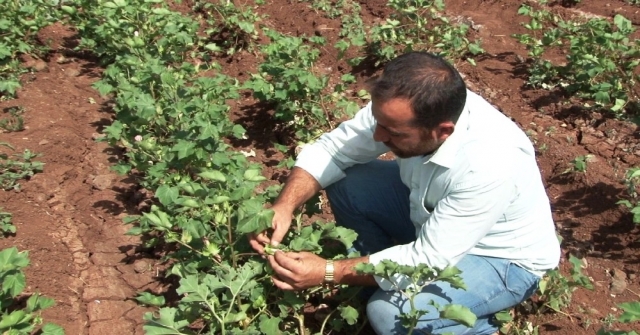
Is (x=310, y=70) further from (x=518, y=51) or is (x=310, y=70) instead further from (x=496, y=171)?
(x=496, y=171)

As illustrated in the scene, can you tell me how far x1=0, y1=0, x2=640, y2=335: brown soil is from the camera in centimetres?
366

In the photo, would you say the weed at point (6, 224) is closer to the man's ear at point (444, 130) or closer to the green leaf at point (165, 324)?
the green leaf at point (165, 324)

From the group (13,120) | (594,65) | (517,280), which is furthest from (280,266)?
(594,65)

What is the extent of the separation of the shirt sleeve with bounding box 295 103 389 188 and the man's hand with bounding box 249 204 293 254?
33 cm

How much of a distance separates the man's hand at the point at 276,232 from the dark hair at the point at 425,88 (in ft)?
2.19

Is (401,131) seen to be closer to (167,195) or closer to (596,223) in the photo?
(167,195)

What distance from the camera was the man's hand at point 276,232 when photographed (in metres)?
3.04

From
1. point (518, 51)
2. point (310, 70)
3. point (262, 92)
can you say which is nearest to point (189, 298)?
point (262, 92)

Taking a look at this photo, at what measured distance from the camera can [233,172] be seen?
11.2 feet

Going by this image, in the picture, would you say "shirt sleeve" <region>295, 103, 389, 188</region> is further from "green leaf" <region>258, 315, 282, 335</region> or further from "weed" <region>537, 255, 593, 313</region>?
"weed" <region>537, 255, 593, 313</region>

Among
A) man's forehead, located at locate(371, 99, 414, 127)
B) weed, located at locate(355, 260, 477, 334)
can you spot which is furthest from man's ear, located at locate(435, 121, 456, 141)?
weed, located at locate(355, 260, 477, 334)

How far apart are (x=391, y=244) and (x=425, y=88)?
1.17 meters

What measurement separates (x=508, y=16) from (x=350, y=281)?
4284 millimetres

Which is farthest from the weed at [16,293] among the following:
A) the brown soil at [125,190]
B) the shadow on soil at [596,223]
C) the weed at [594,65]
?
the weed at [594,65]
